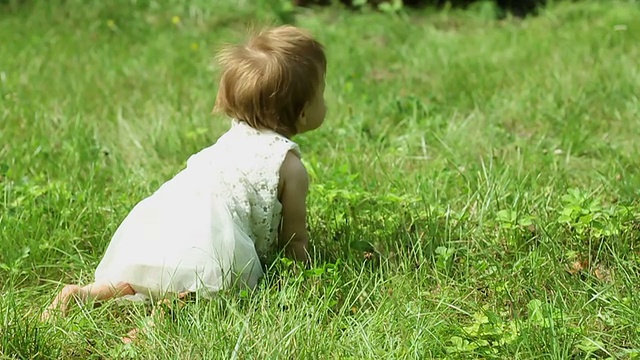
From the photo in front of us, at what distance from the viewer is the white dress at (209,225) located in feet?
9.56

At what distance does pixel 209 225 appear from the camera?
296cm

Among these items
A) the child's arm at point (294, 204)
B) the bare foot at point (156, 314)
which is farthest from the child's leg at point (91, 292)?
the child's arm at point (294, 204)

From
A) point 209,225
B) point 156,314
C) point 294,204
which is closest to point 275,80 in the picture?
point 294,204

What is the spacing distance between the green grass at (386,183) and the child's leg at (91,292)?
5 centimetres

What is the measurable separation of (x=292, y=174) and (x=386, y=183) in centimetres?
95

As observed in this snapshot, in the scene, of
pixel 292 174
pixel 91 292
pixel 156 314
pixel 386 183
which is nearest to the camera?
pixel 156 314

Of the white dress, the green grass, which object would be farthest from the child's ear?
the green grass

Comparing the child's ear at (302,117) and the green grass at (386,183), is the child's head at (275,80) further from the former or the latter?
the green grass at (386,183)

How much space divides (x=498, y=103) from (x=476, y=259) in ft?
6.42

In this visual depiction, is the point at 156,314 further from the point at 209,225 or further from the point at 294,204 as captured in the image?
the point at 294,204

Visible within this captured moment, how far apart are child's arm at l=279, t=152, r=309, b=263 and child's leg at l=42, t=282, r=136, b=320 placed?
0.58 meters

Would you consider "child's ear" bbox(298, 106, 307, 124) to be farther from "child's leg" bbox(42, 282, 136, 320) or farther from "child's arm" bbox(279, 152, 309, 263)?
"child's leg" bbox(42, 282, 136, 320)

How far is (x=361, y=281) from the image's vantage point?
3.06 meters

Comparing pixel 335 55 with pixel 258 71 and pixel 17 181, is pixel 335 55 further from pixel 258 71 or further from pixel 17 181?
pixel 258 71
